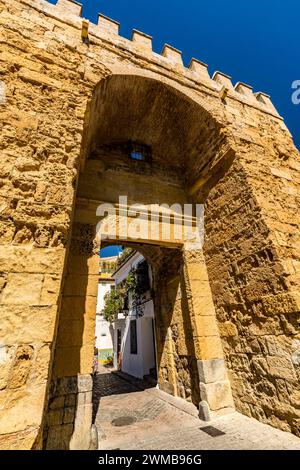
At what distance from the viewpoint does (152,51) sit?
16.3 ft

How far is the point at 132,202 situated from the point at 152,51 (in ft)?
11.1

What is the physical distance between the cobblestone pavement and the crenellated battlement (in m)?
6.24

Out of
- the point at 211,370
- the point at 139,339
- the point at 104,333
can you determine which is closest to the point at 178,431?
the point at 211,370

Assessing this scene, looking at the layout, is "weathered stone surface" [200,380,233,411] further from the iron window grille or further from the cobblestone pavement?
the iron window grille

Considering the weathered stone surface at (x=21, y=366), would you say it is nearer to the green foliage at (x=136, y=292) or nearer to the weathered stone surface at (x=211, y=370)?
the weathered stone surface at (x=211, y=370)

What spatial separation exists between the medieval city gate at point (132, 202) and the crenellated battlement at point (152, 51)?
0.04 metres

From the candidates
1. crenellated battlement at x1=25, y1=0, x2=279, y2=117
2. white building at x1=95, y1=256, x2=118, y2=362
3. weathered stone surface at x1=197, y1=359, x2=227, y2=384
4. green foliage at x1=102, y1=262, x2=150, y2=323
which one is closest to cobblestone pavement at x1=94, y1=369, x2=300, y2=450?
weathered stone surface at x1=197, y1=359, x2=227, y2=384

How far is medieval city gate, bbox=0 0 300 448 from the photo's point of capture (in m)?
2.01

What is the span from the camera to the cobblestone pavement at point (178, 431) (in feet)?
9.07

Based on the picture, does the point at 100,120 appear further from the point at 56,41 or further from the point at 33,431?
the point at 33,431

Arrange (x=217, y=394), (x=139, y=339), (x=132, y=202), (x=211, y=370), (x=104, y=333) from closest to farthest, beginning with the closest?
(x=217, y=394) < (x=211, y=370) < (x=132, y=202) < (x=139, y=339) < (x=104, y=333)

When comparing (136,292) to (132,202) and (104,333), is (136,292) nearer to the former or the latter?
(132,202)
